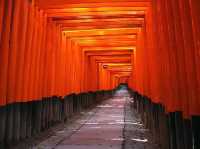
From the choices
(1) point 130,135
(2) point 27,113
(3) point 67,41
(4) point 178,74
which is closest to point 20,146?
(2) point 27,113

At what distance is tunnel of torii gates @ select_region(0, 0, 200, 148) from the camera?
12.5 feet

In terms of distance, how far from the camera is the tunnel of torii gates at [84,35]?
3.82m

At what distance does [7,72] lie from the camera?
18.3ft

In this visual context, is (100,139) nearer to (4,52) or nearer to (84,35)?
(4,52)

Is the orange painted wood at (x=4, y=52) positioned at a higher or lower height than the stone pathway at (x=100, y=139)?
higher

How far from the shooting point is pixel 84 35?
12219mm

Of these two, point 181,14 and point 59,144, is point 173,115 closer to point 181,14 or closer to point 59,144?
point 181,14

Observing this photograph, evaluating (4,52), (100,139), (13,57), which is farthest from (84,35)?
(4,52)

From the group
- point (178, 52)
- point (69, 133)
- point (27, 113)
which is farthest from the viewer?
point (69, 133)

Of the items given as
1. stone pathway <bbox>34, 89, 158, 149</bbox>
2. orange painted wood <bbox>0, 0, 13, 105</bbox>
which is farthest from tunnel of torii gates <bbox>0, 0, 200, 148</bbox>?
stone pathway <bbox>34, 89, 158, 149</bbox>

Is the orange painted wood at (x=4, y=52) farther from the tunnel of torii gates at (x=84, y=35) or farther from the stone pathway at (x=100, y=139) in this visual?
the stone pathway at (x=100, y=139)

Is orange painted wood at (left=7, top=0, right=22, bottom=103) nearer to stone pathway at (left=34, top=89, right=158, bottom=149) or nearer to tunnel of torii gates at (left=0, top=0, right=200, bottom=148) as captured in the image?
tunnel of torii gates at (left=0, top=0, right=200, bottom=148)

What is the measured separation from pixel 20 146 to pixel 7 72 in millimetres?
1683

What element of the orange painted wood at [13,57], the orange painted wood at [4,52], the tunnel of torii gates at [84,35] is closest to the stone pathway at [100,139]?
the tunnel of torii gates at [84,35]
